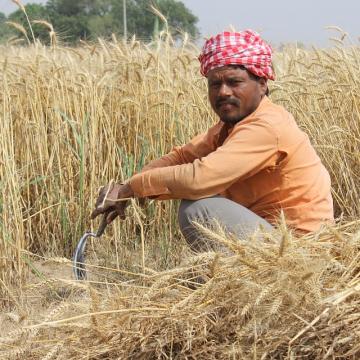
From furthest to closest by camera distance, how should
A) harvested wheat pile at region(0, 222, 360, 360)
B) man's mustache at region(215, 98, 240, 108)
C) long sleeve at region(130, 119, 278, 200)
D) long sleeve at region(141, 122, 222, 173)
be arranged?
long sleeve at region(141, 122, 222, 173) < man's mustache at region(215, 98, 240, 108) < long sleeve at region(130, 119, 278, 200) < harvested wheat pile at region(0, 222, 360, 360)

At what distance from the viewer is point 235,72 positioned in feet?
8.58

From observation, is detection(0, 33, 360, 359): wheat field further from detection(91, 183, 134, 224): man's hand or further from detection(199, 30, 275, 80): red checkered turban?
detection(199, 30, 275, 80): red checkered turban

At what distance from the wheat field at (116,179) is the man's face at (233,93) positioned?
0.58 meters

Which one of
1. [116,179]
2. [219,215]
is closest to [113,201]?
[219,215]

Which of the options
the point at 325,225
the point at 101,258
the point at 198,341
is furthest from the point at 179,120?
the point at 198,341

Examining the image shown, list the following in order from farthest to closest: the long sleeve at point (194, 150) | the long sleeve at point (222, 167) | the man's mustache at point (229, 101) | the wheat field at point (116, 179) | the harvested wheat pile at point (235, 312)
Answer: the long sleeve at point (194, 150) → the man's mustache at point (229, 101) → the long sleeve at point (222, 167) → the wheat field at point (116, 179) → the harvested wheat pile at point (235, 312)

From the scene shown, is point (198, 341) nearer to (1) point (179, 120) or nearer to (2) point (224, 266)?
(2) point (224, 266)

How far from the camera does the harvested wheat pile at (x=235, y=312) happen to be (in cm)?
176

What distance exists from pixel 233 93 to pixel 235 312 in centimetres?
93

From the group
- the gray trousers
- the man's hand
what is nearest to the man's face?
the gray trousers

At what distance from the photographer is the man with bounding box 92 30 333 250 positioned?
8.08ft

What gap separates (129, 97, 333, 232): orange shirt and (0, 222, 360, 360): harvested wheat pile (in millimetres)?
425

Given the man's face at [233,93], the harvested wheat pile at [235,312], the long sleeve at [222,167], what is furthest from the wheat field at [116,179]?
the man's face at [233,93]

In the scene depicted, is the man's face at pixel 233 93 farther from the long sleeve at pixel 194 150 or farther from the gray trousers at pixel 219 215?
the gray trousers at pixel 219 215
